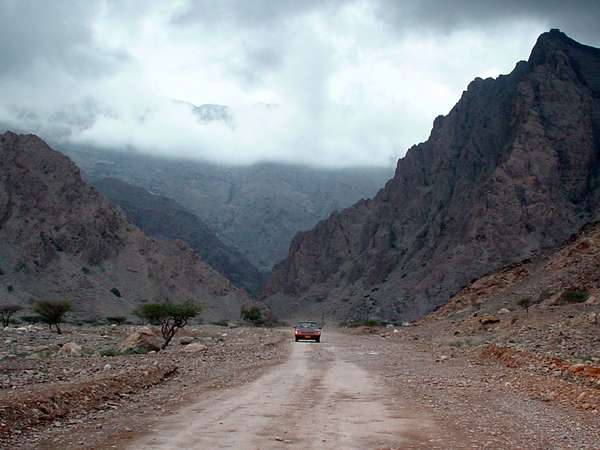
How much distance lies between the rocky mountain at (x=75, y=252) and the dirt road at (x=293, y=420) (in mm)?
75420

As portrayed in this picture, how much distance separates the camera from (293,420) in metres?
11.0

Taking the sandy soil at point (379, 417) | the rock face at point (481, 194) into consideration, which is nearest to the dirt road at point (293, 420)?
the sandy soil at point (379, 417)

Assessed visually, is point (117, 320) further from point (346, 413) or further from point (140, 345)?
point (346, 413)

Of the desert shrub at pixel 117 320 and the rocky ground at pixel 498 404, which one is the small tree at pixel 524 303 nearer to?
the rocky ground at pixel 498 404

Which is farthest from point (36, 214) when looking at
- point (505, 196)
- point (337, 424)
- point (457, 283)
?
point (337, 424)

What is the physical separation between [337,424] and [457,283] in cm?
8708

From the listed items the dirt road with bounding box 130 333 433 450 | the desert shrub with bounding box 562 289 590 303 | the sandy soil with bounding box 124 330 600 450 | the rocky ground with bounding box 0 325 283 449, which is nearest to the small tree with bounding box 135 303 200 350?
the rocky ground with bounding box 0 325 283 449

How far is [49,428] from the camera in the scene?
10031 millimetres

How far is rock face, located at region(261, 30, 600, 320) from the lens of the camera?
96.8 metres

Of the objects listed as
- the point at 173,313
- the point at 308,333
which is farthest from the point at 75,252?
the point at 308,333

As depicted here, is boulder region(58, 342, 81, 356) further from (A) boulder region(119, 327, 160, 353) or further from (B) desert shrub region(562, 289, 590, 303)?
(B) desert shrub region(562, 289, 590, 303)

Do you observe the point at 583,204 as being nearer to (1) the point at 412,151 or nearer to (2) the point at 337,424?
(1) the point at 412,151

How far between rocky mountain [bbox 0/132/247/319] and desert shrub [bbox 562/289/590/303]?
63864 millimetres

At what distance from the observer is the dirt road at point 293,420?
30.1ft
